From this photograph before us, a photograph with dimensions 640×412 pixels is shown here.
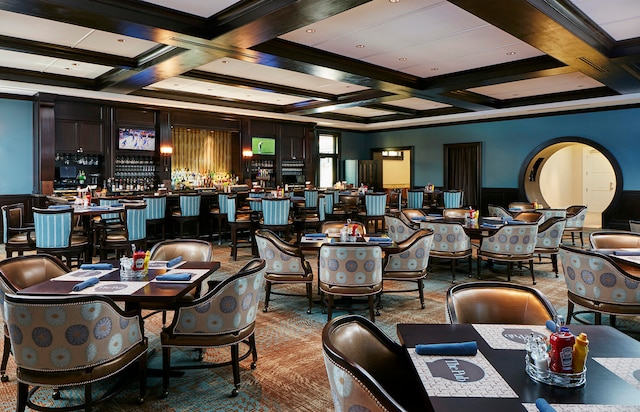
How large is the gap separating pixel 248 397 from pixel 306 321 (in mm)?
1529

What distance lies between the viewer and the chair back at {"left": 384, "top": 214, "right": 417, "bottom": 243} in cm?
594

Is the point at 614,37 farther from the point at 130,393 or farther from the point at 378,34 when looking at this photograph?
the point at 130,393

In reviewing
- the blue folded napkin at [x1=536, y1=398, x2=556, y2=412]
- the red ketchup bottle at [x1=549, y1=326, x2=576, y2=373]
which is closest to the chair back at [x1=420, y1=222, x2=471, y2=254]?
the red ketchup bottle at [x1=549, y1=326, x2=576, y2=373]

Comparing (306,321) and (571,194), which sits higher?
(571,194)

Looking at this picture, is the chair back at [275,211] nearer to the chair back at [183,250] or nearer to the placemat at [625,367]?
the chair back at [183,250]

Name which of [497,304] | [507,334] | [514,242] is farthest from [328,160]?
[507,334]

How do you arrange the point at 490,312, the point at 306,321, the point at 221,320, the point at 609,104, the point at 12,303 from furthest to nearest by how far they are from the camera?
the point at 609,104
the point at 306,321
the point at 221,320
the point at 490,312
the point at 12,303

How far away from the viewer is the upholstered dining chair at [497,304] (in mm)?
2395

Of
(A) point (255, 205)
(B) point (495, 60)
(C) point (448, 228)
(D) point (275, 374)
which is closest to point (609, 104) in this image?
(B) point (495, 60)

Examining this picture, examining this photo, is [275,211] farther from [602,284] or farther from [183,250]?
[602,284]

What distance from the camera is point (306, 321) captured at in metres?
4.35

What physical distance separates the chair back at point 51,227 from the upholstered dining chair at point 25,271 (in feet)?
7.99

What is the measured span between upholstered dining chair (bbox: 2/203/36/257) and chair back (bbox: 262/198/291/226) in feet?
10.9

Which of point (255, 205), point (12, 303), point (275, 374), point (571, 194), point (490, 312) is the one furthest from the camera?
point (571, 194)
